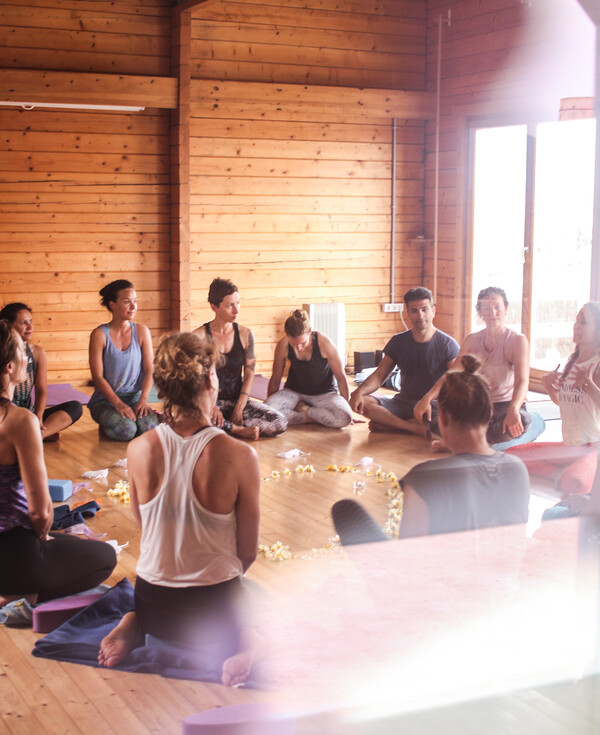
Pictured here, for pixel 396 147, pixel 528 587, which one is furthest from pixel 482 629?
Answer: pixel 396 147

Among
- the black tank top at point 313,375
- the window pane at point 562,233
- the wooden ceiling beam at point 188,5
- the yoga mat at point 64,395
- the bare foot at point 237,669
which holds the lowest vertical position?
the bare foot at point 237,669

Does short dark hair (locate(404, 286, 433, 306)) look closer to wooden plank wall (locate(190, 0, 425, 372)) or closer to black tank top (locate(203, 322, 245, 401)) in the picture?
black tank top (locate(203, 322, 245, 401))

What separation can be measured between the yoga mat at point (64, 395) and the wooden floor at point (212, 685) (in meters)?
0.91

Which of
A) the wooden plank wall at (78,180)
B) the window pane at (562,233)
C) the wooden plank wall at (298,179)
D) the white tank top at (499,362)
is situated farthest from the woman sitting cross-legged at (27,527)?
the wooden plank wall at (298,179)

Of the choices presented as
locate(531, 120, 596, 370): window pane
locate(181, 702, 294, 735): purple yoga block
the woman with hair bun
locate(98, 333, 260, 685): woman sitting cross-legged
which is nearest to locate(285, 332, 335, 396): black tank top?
the woman with hair bun

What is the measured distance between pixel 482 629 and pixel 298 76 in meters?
4.22

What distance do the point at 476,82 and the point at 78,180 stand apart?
6.84 ft

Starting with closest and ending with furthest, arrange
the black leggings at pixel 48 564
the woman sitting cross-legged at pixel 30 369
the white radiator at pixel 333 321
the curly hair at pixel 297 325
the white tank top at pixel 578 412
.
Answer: the white tank top at pixel 578 412
the black leggings at pixel 48 564
the woman sitting cross-legged at pixel 30 369
the curly hair at pixel 297 325
the white radiator at pixel 333 321

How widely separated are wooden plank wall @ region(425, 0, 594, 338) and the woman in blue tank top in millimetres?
1294

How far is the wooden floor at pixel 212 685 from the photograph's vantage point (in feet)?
3.71

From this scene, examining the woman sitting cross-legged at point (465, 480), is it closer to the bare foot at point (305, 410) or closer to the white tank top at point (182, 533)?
the white tank top at point (182, 533)

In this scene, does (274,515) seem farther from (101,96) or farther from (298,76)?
(298,76)

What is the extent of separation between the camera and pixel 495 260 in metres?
3.69

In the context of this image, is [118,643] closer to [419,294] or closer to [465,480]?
[465,480]
